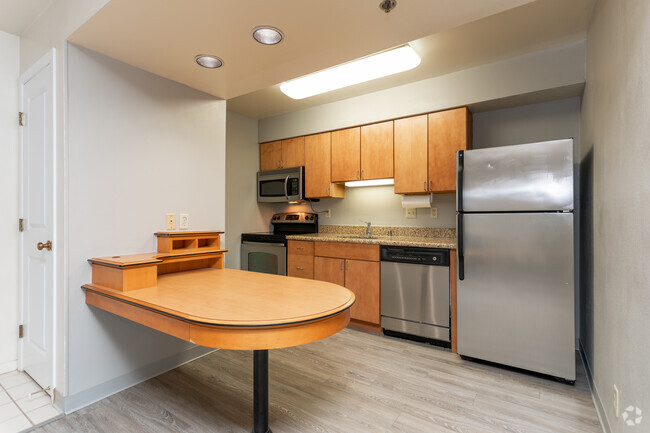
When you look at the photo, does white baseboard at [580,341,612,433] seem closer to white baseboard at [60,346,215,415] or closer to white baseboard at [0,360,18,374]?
white baseboard at [60,346,215,415]

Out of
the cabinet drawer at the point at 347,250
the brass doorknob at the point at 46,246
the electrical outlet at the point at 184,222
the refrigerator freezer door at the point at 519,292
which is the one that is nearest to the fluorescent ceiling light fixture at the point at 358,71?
the refrigerator freezer door at the point at 519,292

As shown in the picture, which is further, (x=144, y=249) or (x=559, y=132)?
(x=559, y=132)

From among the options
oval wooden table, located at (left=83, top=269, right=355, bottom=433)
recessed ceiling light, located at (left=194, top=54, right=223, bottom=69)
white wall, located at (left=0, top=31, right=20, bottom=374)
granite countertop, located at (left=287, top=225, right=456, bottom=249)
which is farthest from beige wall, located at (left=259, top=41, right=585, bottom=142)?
white wall, located at (left=0, top=31, right=20, bottom=374)

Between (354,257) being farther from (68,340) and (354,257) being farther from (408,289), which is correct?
(68,340)

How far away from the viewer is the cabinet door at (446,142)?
3020 millimetres

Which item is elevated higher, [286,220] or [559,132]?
[559,132]

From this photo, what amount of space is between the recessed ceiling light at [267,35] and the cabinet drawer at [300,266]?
2356 mm

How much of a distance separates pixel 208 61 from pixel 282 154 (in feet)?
7.53

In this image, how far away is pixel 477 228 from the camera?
8.38 feet

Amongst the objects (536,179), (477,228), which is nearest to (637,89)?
(536,179)

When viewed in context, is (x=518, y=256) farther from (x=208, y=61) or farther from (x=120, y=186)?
(x=120, y=186)

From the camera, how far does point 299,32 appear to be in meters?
1.73

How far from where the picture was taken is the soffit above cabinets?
1527mm

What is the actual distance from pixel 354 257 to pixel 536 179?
1768mm
